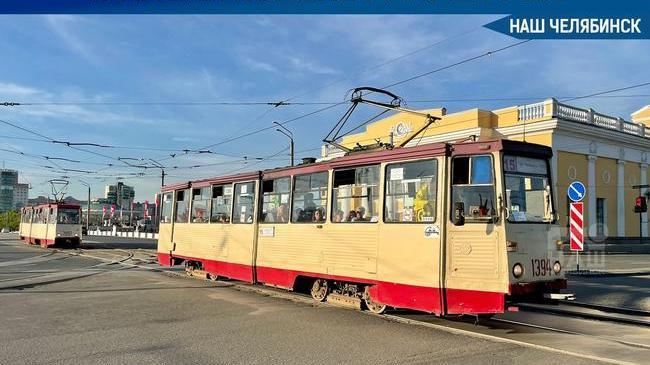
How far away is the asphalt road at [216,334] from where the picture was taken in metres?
6.70

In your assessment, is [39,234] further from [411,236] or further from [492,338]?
[492,338]

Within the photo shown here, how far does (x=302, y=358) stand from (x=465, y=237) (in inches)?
126

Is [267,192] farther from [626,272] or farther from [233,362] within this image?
[626,272]

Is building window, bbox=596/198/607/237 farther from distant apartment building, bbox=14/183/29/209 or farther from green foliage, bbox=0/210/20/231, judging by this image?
distant apartment building, bbox=14/183/29/209

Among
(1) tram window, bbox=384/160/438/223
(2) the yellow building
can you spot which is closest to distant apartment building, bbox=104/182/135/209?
(2) the yellow building

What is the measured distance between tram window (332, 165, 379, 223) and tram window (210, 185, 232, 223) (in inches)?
178

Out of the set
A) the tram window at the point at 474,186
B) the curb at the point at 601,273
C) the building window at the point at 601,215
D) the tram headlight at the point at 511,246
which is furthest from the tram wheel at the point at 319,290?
the building window at the point at 601,215

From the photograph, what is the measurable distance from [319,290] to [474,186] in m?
3.99

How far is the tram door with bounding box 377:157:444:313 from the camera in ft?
28.5

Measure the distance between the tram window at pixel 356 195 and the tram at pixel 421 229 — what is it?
20mm

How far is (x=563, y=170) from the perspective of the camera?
111 feet

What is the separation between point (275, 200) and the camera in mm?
12594

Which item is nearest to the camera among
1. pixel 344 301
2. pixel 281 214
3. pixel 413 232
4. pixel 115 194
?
pixel 413 232

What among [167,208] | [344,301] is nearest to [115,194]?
[167,208]
